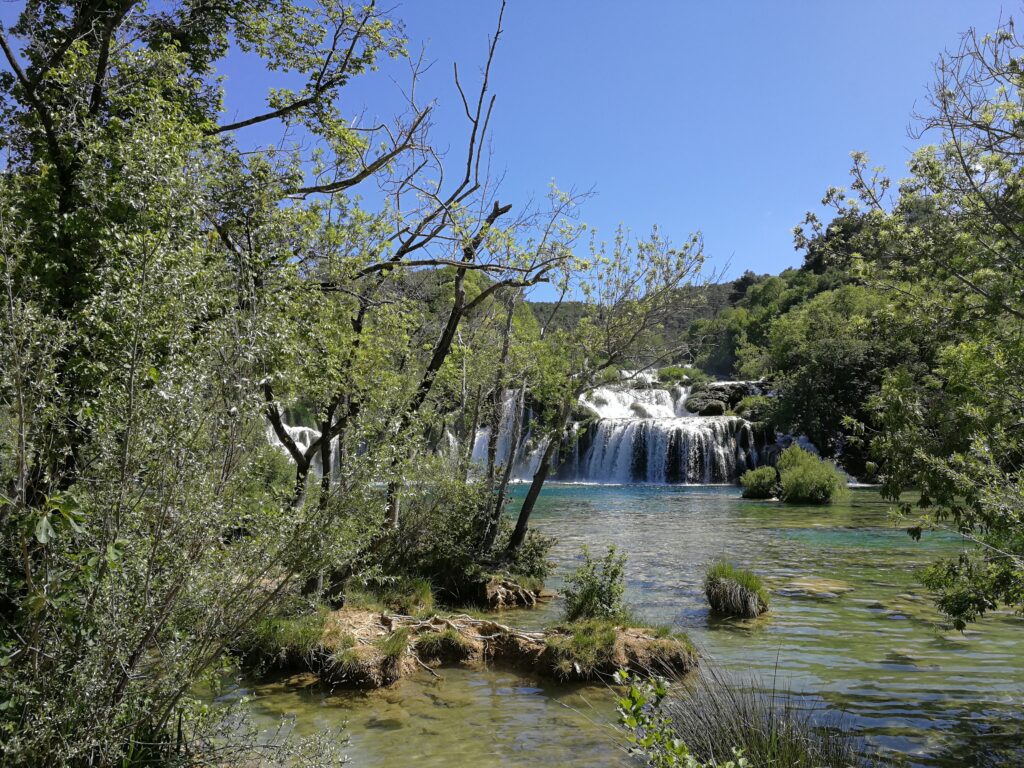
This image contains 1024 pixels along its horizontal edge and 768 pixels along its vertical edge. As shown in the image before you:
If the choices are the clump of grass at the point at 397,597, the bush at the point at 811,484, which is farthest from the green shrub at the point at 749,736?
the bush at the point at 811,484

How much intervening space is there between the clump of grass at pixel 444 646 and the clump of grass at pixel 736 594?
14.3ft

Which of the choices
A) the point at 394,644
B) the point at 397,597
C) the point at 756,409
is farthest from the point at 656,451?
the point at 394,644

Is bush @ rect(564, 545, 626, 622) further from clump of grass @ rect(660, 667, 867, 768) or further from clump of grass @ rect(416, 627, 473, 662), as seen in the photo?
clump of grass @ rect(660, 667, 867, 768)

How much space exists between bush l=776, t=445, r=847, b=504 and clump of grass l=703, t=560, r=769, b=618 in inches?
733

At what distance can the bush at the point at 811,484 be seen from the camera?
28.3 m

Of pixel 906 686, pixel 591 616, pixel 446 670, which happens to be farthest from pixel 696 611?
pixel 446 670

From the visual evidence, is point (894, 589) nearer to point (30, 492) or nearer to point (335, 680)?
point (335, 680)

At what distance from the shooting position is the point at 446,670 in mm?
8602

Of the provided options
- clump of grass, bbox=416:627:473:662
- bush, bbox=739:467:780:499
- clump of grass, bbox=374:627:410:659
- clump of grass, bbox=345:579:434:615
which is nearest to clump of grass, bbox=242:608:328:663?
clump of grass, bbox=374:627:410:659

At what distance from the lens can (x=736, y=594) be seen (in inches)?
435

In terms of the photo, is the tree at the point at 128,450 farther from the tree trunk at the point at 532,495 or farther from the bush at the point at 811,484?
the bush at the point at 811,484

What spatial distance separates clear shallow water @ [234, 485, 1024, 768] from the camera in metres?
6.24

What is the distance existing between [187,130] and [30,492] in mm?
3016

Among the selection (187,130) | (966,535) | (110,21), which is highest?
(110,21)
